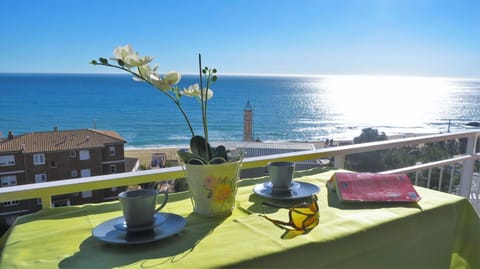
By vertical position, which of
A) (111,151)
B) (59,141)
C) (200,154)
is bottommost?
(111,151)

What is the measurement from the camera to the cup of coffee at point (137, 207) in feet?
2.20

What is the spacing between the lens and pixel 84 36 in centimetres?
2516

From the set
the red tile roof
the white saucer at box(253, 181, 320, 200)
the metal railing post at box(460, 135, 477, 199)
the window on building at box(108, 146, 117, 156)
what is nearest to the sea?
the red tile roof

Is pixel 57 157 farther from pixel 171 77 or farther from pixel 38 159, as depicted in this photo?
pixel 171 77

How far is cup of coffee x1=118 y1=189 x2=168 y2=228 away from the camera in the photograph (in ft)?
2.20

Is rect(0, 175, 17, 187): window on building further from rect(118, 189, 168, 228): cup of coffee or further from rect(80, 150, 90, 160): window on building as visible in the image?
rect(118, 189, 168, 228): cup of coffee

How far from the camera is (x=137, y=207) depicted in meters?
0.68

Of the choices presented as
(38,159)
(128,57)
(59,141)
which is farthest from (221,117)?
(128,57)

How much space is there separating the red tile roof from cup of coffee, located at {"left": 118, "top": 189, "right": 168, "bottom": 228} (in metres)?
4.75

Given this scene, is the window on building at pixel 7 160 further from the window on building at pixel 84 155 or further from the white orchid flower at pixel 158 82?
the white orchid flower at pixel 158 82

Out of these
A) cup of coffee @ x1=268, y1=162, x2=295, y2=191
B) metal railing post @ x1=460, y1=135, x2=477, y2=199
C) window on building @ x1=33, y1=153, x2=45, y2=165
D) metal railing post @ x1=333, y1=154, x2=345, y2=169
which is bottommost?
window on building @ x1=33, y1=153, x2=45, y2=165

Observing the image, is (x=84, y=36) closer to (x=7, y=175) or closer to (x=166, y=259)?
(x=7, y=175)

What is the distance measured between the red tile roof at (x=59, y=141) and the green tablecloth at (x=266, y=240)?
15.2 feet

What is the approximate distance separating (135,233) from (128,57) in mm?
389
